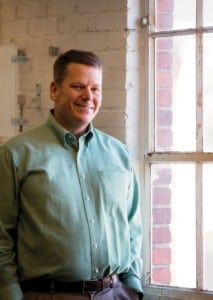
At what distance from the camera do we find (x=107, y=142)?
197 cm

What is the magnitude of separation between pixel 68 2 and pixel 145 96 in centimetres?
53

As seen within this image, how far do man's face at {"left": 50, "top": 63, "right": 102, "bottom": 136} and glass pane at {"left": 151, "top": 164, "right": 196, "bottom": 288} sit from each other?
53cm

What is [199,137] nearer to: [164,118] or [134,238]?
[164,118]

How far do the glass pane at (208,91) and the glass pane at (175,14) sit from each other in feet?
0.35

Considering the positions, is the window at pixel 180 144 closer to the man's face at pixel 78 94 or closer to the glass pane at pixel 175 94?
the glass pane at pixel 175 94

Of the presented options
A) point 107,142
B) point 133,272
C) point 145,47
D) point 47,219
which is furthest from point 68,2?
point 133,272

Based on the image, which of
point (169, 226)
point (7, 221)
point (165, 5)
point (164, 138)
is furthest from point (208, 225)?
point (165, 5)

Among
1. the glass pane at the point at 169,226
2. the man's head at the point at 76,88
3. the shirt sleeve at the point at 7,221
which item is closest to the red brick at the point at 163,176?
the glass pane at the point at 169,226

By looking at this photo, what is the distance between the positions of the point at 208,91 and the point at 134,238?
27.1 inches

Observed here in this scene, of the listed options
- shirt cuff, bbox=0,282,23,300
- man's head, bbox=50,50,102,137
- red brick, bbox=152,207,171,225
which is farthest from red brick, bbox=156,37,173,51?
shirt cuff, bbox=0,282,23,300

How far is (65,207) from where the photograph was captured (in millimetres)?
1734

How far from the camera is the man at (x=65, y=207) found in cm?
171

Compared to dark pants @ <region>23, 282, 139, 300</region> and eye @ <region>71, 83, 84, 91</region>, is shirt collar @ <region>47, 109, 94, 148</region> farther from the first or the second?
dark pants @ <region>23, 282, 139, 300</region>

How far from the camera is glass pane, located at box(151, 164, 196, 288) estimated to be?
86.6 inches
